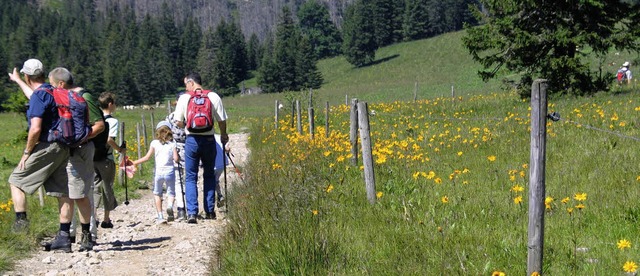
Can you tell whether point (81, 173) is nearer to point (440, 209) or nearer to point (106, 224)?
point (106, 224)

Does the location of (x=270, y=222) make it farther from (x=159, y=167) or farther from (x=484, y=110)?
(x=484, y=110)

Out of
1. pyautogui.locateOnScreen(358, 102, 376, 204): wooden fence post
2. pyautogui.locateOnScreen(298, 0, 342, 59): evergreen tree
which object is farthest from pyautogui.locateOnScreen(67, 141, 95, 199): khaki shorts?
pyautogui.locateOnScreen(298, 0, 342, 59): evergreen tree

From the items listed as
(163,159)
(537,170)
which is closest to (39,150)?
(163,159)

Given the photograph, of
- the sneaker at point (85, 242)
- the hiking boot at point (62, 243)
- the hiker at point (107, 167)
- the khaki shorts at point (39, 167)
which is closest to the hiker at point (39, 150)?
the khaki shorts at point (39, 167)

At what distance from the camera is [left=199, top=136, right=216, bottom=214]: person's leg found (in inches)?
328

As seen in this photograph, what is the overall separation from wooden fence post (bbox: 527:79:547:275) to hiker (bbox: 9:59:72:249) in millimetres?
4676

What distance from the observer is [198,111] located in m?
8.00

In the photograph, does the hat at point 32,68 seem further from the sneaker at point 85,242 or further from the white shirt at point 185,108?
the white shirt at point 185,108

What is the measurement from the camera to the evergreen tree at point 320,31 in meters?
119

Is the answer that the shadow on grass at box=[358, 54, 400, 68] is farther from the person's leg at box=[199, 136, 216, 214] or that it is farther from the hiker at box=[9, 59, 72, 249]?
the hiker at box=[9, 59, 72, 249]

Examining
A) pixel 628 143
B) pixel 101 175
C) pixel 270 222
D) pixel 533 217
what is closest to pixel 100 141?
pixel 101 175

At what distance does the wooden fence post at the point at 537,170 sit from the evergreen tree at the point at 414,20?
9747 centimetres

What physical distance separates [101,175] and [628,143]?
7363 millimetres

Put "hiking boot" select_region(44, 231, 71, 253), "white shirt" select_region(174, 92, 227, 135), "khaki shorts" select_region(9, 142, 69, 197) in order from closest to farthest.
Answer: "khaki shorts" select_region(9, 142, 69, 197) < "hiking boot" select_region(44, 231, 71, 253) < "white shirt" select_region(174, 92, 227, 135)
